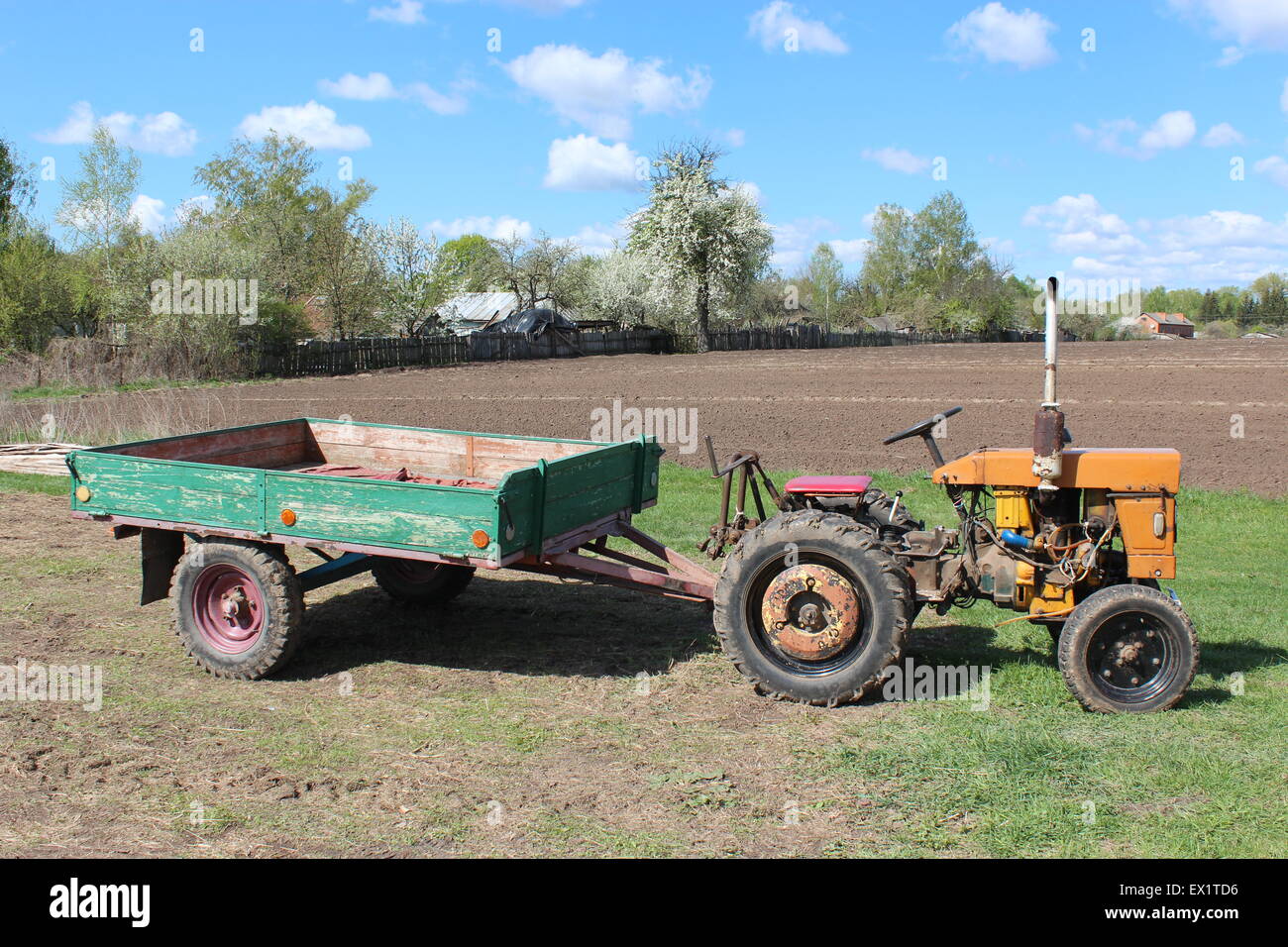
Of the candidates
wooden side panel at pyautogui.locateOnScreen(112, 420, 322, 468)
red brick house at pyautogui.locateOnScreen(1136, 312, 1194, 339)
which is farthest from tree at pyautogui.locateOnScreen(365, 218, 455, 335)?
red brick house at pyautogui.locateOnScreen(1136, 312, 1194, 339)

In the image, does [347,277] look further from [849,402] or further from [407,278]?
[849,402]

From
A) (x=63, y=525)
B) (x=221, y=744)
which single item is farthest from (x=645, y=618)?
(x=63, y=525)

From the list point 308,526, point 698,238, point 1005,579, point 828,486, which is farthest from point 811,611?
point 698,238

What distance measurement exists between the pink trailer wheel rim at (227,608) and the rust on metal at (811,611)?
3.10m

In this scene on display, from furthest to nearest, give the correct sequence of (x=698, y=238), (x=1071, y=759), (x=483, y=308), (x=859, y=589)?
1. (x=483, y=308)
2. (x=698, y=238)
3. (x=859, y=589)
4. (x=1071, y=759)

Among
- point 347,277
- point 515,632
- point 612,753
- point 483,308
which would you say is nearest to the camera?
point 612,753

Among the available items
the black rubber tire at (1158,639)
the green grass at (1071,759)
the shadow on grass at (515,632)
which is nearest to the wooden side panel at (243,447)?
the shadow on grass at (515,632)

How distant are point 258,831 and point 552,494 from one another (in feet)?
8.09

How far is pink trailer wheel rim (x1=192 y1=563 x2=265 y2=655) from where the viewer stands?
6.17 m

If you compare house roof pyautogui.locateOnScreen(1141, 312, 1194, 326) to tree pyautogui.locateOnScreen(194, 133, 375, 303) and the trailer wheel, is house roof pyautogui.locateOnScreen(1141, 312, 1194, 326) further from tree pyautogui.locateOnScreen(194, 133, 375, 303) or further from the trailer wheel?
the trailer wheel

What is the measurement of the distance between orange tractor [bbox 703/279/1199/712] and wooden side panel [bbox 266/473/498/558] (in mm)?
1416

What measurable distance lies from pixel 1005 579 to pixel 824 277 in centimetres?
9865

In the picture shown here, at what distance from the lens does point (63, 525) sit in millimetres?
10531

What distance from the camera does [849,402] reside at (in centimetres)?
2216
